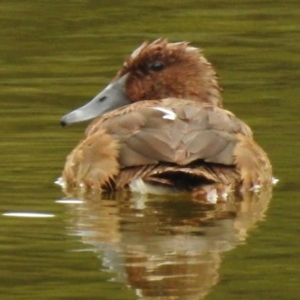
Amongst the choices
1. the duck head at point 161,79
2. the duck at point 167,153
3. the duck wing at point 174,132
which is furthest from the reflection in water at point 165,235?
the duck head at point 161,79

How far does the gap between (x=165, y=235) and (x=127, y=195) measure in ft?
4.07

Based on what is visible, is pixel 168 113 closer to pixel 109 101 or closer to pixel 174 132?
pixel 174 132

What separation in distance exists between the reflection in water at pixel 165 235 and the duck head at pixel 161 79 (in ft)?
5.75

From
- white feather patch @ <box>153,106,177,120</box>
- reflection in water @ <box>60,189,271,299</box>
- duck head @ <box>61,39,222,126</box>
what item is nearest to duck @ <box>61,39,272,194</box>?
white feather patch @ <box>153,106,177,120</box>

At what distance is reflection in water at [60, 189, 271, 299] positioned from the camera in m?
8.71

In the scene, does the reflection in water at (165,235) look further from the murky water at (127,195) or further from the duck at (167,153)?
the duck at (167,153)

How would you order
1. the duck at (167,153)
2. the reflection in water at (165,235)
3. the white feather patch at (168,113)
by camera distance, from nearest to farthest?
the reflection in water at (165,235) < the duck at (167,153) < the white feather patch at (168,113)

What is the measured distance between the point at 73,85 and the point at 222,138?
441 centimetres

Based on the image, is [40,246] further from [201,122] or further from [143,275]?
[201,122]

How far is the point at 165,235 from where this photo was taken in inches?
388

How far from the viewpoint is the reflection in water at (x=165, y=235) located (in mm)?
8711

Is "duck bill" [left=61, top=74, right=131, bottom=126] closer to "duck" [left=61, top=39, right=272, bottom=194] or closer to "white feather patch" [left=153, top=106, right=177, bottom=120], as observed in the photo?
"duck" [left=61, top=39, right=272, bottom=194]

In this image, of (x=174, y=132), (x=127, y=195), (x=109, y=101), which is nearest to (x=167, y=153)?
(x=174, y=132)

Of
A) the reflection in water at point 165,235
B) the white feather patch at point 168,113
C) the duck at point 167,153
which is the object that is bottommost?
the reflection in water at point 165,235
